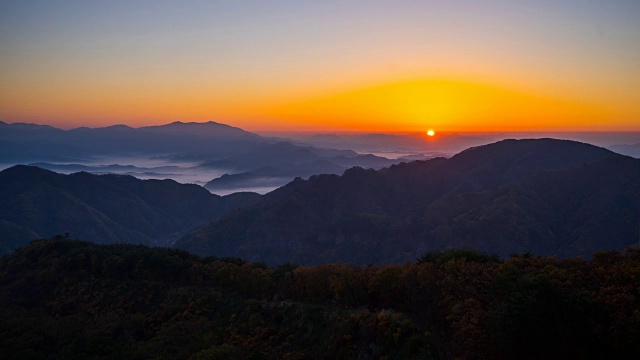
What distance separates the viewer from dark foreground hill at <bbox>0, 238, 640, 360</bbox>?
1511cm

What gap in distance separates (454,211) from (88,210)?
124157 mm

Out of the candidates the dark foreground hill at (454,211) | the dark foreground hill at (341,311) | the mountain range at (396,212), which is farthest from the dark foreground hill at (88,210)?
the dark foreground hill at (341,311)

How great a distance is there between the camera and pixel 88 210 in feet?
487

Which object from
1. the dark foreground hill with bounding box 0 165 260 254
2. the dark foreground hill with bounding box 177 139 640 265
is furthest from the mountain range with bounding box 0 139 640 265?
the dark foreground hill with bounding box 0 165 260 254

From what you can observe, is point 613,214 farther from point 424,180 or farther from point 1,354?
point 1,354

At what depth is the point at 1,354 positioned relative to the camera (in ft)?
71.6

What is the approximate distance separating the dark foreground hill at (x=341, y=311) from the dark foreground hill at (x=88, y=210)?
9971 cm

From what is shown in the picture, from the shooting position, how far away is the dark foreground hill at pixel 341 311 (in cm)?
1511

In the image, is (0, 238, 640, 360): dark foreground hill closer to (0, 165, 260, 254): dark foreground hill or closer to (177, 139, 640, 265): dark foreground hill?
(177, 139, 640, 265): dark foreground hill

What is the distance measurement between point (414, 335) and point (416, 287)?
5.35m

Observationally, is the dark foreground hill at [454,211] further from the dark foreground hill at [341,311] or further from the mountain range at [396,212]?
the dark foreground hill at [341,311]

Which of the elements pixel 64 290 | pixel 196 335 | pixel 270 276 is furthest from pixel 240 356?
pixel 64 290

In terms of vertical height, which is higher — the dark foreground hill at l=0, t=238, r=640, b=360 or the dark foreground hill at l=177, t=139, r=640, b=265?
the dark foreground hill at l=0, t=238, r=640, b=360

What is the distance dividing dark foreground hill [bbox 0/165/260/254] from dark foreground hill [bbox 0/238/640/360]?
327 ft
